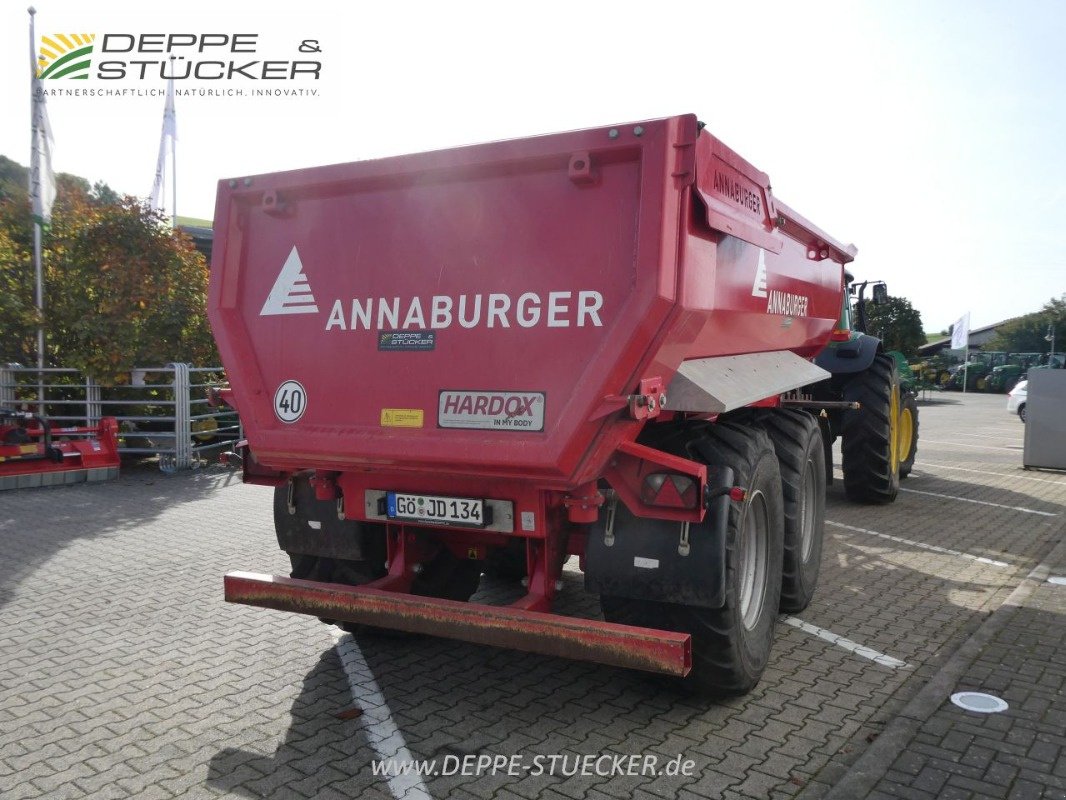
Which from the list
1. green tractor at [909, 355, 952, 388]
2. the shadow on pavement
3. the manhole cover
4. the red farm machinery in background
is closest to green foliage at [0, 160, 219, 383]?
the red farm machinery in background

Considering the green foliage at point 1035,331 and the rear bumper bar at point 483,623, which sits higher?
the green foliage at point 1035,331

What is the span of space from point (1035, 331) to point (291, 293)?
67256mm

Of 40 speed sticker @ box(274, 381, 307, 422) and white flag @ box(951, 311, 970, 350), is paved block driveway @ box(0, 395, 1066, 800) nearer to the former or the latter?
40 speed sticker @ box(274, 381, 307, 422)

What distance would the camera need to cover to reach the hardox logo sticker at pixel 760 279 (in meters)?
4.94

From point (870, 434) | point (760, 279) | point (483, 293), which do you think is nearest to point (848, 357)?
point (870, 434)

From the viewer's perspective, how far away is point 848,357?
31.5 feet

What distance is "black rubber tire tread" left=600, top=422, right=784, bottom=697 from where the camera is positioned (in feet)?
12.8

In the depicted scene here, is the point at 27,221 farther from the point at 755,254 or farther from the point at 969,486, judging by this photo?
the point at 969,486

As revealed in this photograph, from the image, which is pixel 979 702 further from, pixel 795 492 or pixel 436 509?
pixel 436 509

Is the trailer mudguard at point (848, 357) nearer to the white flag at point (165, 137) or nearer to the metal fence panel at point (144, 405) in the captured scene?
the metal fence panel at point (144, 405)

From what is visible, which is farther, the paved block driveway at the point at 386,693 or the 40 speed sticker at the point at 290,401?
the 40 speed sticker at the point at 290,401

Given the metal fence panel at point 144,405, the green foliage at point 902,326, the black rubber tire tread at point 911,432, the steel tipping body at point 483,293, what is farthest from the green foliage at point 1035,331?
the steel tipping body at point 483,293

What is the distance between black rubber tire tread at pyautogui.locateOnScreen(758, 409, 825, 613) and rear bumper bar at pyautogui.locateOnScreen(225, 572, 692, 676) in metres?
1.89

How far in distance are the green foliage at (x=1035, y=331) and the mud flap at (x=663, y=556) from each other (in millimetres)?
61882
